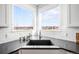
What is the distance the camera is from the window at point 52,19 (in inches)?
121

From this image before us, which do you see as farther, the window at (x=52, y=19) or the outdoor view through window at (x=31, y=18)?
the window at (x=52, y=19)

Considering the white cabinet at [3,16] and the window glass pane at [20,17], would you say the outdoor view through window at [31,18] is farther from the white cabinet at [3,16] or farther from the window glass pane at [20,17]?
the white cabinet at [3,16]

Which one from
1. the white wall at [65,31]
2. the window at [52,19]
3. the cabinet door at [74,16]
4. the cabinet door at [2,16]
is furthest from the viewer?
the window at [52,19]

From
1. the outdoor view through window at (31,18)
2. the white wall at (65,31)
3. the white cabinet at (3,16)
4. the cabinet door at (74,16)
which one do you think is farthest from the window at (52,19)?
the white cabinet at (3,16)

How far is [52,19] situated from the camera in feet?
10.1

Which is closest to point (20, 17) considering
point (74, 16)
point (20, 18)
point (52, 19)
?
point (20, 18)

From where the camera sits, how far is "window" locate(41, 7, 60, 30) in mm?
3074

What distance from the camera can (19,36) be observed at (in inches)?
113

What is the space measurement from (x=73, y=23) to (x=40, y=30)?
2.97 ft
